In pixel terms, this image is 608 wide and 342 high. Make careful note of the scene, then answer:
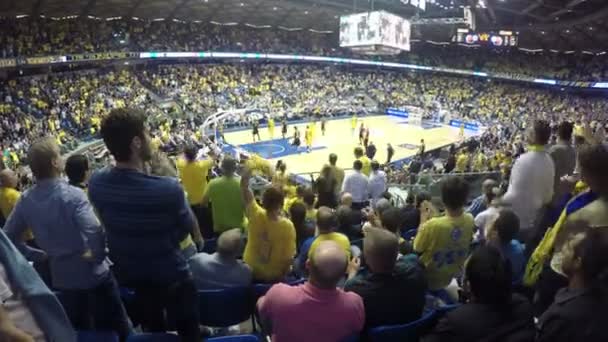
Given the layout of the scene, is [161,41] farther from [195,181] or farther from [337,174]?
[195,181]

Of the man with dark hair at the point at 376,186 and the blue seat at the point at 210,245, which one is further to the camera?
the man with dark hair at the point at 376,186

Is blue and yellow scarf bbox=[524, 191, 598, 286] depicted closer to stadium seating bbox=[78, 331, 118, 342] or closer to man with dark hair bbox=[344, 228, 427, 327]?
man with dark hair bbox=[344, 228, 427, 327]

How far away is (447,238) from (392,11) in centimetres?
4036

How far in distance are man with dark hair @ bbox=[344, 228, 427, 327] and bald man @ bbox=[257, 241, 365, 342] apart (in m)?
0.31

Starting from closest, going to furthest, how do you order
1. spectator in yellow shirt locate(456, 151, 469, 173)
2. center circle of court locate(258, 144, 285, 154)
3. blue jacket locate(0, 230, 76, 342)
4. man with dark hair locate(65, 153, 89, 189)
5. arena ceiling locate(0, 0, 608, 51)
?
1. blue jacket locate(0, 230, 76, 342)
2. man with dark hair locate(65, 153, 89, 189)
3. spectator in yellow shirt locate(456, 151, 469, 173)
4. center circle of court locate(258, 144, 285, 154)
5. arena ceiling locate(0, 0, 608, 51)

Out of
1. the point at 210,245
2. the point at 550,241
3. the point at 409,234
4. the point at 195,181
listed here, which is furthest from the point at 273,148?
the point at 550,241

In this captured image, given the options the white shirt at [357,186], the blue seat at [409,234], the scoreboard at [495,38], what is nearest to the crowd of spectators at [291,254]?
the blue seat at [409,234]

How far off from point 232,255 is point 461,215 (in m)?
2.09

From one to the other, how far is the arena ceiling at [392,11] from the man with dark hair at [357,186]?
17.1m

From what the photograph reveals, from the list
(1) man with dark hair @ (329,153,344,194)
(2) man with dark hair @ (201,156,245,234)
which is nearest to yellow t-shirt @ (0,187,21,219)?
(2) man with dark hair @ (201,156,245,234)

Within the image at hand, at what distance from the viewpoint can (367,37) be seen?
19188 mm

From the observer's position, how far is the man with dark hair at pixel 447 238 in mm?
4000

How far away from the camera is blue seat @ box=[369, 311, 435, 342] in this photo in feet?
9.96

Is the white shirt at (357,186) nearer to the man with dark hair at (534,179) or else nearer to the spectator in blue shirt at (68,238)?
the man with dark hair at (534,179)
